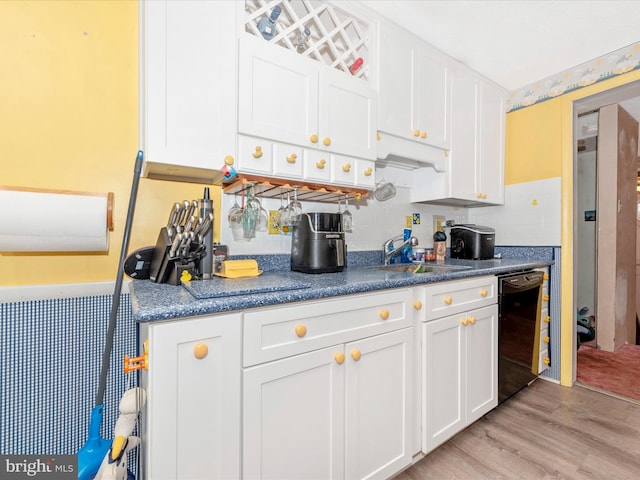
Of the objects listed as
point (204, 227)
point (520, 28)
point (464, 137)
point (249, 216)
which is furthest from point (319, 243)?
point (520, 28)

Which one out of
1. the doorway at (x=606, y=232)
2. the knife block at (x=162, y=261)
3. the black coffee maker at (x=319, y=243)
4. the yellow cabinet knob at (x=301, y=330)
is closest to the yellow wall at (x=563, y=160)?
the doorway at (x=606, y=232)

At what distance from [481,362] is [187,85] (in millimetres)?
1913

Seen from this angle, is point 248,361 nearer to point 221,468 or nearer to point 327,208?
point 221,468

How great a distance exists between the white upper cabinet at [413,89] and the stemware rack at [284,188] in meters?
0.43

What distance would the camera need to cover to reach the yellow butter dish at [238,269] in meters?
1.33

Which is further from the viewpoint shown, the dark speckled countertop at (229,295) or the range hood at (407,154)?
the range hood at (407,154)

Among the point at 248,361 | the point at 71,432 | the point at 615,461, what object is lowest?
the point at 615,461

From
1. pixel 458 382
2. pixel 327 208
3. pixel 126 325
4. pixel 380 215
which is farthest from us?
pixel 380 215

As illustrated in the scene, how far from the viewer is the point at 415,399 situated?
1.42 m

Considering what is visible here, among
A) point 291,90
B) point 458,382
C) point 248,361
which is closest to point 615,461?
point 458,382

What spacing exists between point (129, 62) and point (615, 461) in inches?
111
